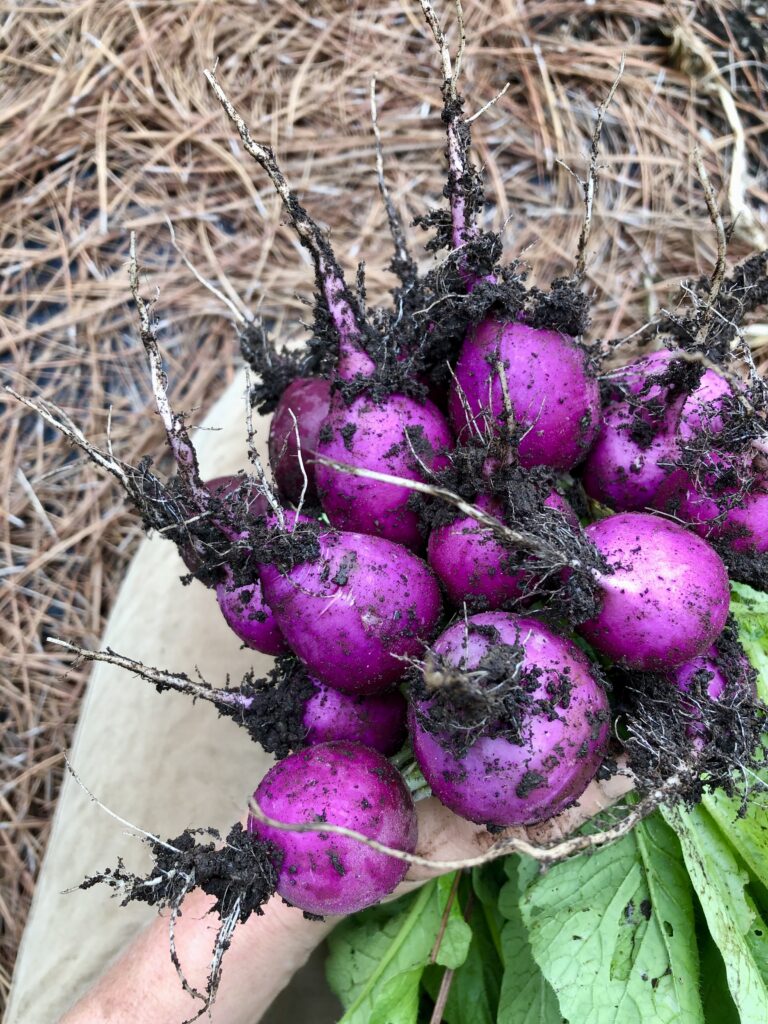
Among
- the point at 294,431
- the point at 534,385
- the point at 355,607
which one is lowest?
the point at 355,607

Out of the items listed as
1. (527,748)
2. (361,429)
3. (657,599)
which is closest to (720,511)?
(657,599)

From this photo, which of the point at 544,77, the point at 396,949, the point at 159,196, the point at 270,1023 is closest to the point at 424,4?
the point at 544,77

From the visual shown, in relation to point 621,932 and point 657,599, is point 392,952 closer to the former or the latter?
point 621,932

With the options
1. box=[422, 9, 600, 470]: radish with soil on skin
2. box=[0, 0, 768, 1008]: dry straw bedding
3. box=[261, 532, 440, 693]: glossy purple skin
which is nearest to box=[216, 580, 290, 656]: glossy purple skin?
box=[261, 532, 440, 693]: glossy purple skin

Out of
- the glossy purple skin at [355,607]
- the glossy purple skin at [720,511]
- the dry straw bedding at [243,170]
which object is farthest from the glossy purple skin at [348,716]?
the dry straw bedding at [243,170]

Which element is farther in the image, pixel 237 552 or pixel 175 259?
pixel 175 259

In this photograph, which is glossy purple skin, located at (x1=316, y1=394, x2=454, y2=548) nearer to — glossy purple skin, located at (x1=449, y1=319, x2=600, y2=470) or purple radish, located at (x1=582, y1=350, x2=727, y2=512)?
glossy purple skin, located at (x1=449, y1=319, x2=600, y2=470)

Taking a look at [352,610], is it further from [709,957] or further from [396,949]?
[709,957]
